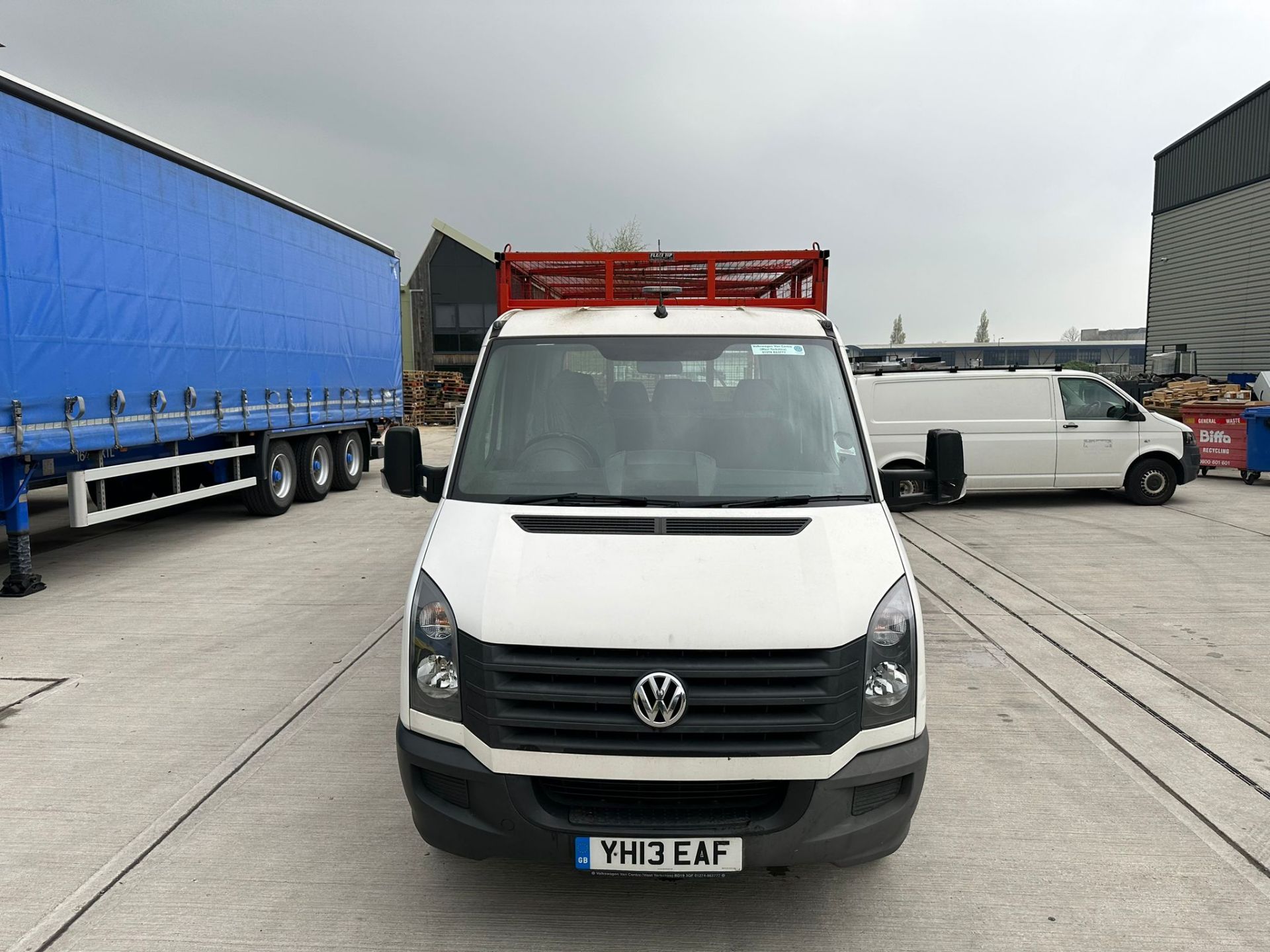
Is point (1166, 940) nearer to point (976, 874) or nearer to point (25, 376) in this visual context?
point (976, 874)

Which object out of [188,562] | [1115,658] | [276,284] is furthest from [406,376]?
[1115,658]

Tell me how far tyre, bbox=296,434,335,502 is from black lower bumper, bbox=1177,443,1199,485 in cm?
1241

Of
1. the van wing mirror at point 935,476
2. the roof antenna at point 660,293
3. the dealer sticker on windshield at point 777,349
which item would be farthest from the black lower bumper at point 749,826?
the roof antenna at point 660,293

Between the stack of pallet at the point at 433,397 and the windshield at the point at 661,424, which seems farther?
the stack of pallet at the point at 433,397

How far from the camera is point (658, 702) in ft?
8.78

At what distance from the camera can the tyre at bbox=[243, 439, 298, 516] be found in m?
11.5

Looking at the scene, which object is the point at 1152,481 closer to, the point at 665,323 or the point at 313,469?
the point at 665,323

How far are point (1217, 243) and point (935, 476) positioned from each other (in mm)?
34996

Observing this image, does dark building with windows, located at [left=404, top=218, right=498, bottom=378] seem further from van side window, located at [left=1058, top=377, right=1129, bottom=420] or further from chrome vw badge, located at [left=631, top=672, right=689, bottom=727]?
chrome vw badge, located at [left=631, top=672, right=689, bottom=727]

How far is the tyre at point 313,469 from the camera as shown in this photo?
1288 centimetres

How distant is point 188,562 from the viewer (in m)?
9.05

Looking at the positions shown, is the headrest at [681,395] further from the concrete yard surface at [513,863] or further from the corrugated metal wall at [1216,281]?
the corrugated metal wall at [1216,281]

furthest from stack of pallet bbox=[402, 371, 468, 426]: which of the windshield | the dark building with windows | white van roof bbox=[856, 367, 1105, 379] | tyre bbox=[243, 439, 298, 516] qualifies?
the windshield

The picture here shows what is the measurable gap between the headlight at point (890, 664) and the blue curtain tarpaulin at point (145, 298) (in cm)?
684
